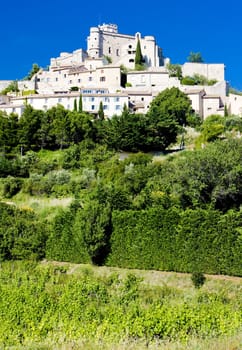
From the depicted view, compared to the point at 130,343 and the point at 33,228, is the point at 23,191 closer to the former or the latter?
the point at 33,228

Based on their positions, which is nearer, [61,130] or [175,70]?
[61,130]

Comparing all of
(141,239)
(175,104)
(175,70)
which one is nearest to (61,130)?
(175,104)

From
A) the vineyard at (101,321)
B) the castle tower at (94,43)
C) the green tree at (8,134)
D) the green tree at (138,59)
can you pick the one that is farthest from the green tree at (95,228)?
the castle tower at (94,43)

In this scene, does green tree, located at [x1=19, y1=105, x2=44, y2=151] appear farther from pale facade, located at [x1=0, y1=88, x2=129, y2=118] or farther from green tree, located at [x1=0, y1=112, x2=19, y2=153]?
pale facade, located at [x1=0, y1=88, x2=129, y2=118]

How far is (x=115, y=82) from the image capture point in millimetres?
59219

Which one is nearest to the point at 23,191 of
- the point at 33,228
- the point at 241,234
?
the point at 33,228

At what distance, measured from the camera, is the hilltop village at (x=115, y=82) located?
171ft

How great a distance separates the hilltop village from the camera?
52219mm

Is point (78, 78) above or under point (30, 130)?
above

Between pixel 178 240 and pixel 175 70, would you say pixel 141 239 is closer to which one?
pixel 178 240

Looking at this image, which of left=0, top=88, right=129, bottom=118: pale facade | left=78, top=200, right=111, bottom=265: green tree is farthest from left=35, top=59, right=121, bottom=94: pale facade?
left=78, top=200, right=111, bottom=265: green tree

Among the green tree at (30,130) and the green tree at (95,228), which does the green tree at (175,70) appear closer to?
the green tree at (30,130)

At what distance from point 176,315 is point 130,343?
1508 millimetres

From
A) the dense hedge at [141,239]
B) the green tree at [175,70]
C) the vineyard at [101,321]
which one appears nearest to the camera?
the vineyard at [101,321]
